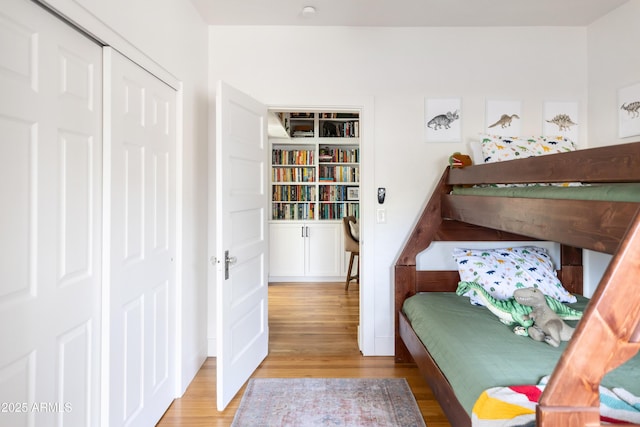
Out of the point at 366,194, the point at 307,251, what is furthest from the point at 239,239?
the point at 307,251

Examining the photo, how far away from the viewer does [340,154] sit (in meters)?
5.05

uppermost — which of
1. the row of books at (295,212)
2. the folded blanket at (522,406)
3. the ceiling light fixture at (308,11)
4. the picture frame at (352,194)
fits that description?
the ceiling light fixture at (308,11)

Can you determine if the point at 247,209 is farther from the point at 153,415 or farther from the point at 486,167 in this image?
the point at 486,167

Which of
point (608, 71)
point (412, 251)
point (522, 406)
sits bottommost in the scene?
point (522, 406)

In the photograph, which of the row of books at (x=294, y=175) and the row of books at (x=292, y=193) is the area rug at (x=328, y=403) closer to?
the row of books at (x=292, y=193)

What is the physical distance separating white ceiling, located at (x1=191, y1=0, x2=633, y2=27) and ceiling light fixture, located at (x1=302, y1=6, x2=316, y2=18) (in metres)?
0.02

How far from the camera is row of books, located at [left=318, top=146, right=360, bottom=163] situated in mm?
5039

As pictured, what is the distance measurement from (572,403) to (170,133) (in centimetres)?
214

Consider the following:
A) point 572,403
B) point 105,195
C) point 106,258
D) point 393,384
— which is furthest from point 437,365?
point 105,195

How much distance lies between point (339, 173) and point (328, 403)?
11.4ft

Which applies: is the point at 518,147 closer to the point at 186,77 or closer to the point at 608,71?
the point at 608,71

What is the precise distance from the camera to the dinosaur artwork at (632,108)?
89.4 inches

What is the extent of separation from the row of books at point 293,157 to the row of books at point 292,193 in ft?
1.15

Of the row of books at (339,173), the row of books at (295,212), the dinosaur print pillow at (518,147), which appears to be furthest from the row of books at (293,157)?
the dinosaur print pillow at (518,147)
